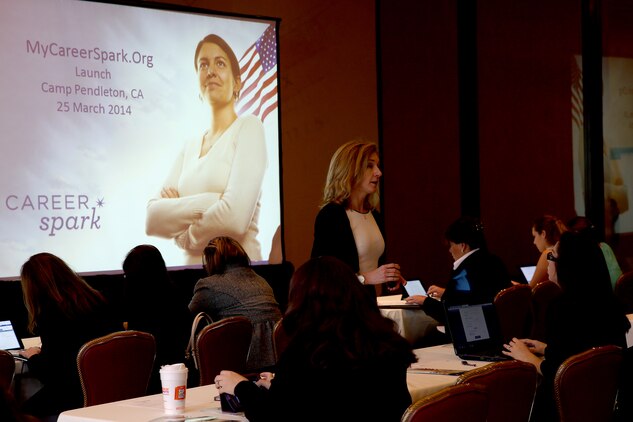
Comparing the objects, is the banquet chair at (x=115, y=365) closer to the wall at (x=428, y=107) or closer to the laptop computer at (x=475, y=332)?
the laptop computer at (x=475, y=332)

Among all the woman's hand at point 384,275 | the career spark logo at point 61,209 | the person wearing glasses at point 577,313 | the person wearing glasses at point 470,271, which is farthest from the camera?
the career spark logo at point 61,209

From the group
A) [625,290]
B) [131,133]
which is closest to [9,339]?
[131,133]

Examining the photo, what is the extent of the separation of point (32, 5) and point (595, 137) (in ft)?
23.6

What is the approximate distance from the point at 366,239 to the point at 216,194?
3.66m

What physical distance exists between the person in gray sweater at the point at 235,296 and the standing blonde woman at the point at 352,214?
1155mm

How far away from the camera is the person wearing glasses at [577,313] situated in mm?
3760

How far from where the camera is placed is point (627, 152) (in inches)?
458

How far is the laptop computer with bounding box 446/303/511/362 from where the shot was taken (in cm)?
404

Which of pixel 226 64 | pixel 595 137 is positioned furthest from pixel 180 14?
pixel 595 137

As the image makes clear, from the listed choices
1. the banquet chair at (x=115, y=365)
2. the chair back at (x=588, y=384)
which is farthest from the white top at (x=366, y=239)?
the chair back at (x=588, y=384)

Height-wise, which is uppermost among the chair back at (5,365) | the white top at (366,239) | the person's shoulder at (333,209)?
the person's shoulder at (333,209)

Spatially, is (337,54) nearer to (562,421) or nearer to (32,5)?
(32,5)

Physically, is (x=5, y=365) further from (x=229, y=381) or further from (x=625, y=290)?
(x=625, y=290)

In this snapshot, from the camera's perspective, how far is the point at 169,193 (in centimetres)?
757
